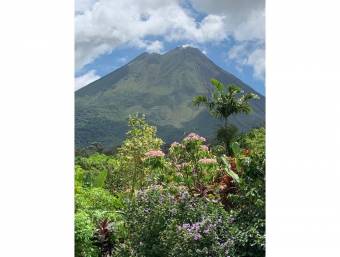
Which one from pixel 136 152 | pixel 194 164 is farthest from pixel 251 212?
pixel 136 152

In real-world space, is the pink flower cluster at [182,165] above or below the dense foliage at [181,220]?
above

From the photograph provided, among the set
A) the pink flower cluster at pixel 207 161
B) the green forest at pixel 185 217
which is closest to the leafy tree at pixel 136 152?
the green forest at pixel 185 217

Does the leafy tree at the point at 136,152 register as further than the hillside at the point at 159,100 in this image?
No

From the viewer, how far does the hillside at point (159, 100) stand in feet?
71.7

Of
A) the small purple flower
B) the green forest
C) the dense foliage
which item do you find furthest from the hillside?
the small purple flower

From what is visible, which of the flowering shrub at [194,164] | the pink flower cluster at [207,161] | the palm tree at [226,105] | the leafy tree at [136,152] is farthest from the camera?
the palm tree at [226,105]

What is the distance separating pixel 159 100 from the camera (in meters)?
26.3

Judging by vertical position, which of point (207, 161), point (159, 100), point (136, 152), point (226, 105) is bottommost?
point (207, 161)

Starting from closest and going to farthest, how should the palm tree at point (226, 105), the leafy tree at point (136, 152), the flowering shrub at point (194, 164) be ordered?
the flowering shrub at point (194, 164), the leafy tree at point (136, 152), the palm tree at point (226, 105)

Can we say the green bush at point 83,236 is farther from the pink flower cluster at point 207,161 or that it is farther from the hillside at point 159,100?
the hillside at point 159,100

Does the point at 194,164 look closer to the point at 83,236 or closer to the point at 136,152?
the point at 136,152

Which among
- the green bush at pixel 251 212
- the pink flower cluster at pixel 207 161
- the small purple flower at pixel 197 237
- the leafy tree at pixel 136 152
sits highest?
the leafy tree at pixel 136 152
